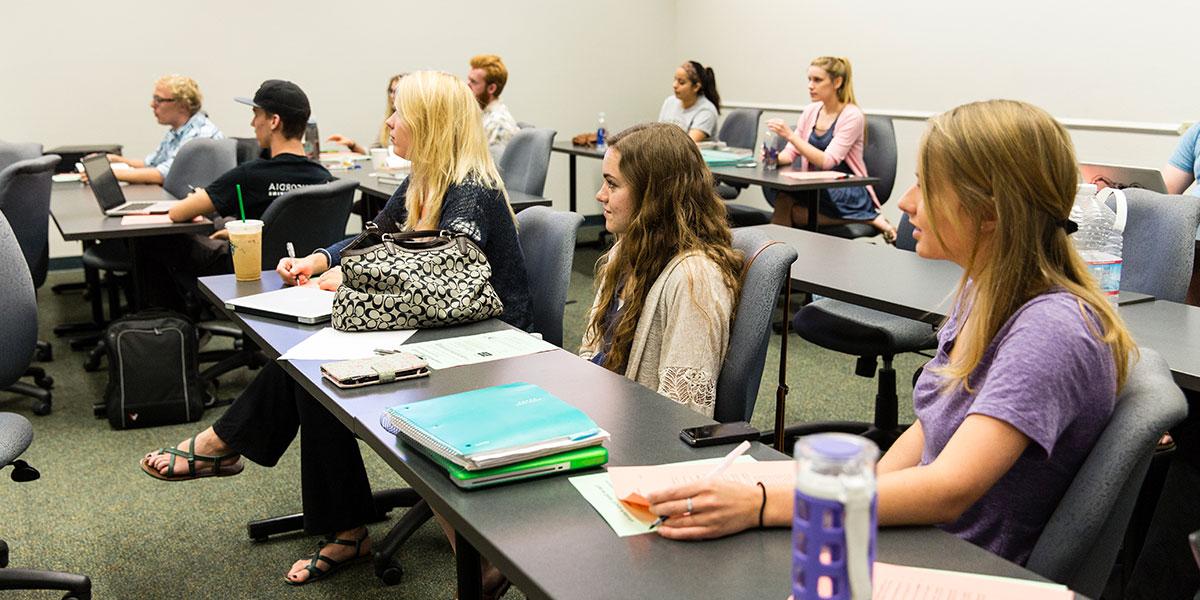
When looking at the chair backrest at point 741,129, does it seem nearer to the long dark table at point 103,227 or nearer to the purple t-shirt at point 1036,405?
the long dark table at point 103,227

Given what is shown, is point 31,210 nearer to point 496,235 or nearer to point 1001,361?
point 496,235

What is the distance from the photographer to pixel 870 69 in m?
6.33

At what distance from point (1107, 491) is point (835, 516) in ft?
1.88

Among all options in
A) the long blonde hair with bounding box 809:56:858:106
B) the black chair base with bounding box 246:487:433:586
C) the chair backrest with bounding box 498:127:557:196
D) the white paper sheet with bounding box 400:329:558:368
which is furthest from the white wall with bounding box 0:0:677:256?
the white paper sheet with bounding box 400:329:558:368

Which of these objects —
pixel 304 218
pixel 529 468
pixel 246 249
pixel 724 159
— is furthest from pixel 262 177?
pixel 529 468

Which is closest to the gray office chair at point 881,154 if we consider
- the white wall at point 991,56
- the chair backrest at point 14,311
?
the white wall at point 991,56

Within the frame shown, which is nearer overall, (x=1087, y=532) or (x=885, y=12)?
(x=1087, y=532)

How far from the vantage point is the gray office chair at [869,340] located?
300cm

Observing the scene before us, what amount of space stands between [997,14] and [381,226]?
402 cm

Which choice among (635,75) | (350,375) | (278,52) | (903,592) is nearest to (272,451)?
(350,375)

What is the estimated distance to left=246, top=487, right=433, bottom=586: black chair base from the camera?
247 centimetres

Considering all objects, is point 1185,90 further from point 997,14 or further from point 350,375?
point 350,375

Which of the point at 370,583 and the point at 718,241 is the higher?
the point at 718,241

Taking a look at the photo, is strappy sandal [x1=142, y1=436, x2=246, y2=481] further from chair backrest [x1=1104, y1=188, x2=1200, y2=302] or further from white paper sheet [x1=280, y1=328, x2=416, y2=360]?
chair backrest [x1=1104, y1=188, x2=1200, y2=302]
